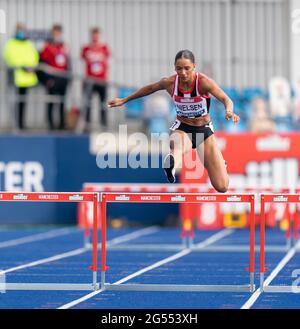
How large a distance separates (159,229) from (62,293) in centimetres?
980

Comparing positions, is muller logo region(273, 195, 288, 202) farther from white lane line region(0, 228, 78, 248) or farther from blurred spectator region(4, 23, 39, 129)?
blurred spectator region(4, 23, 39, 129)

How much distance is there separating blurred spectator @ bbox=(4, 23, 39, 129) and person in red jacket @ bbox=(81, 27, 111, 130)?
1123 millimetres

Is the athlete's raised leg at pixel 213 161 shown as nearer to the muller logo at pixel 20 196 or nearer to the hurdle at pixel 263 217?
the hurdle at pixel 263 217

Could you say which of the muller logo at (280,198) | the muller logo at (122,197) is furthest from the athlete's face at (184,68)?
the muller logo at (280,198)

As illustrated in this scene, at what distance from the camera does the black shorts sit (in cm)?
1250

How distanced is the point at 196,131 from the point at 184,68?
103cm

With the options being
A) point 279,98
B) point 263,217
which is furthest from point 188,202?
point 279,98

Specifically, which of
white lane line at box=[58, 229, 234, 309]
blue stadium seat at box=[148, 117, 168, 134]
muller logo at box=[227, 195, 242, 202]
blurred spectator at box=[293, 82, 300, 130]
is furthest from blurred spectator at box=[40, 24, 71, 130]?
muller logo at box=[227, 195, 242, 202]

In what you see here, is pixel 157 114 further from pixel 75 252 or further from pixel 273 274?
pixel 273 274

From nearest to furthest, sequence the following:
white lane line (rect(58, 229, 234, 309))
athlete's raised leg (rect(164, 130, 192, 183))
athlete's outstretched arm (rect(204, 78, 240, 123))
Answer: white lane line (rect(58, 229, 234, 309)) → athlete's outstretched arm (rect(204, 78, 240, 123)) → athlete's raised leg (rect(164, 130, 192, 183))

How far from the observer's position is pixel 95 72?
22.9 meters
